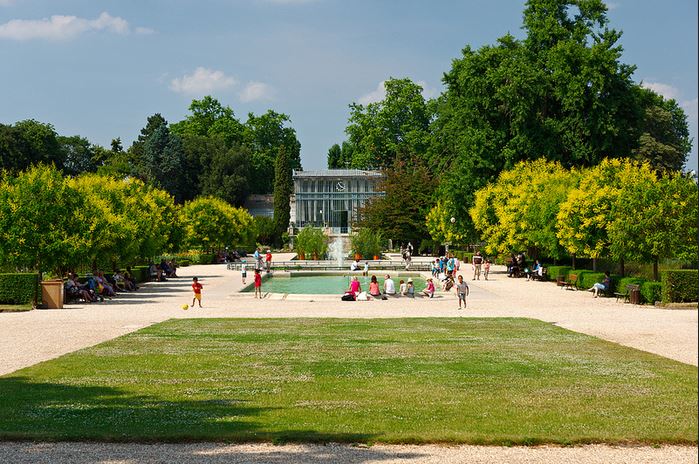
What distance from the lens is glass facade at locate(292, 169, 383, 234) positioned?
356 ft

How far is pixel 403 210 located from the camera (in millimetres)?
81000

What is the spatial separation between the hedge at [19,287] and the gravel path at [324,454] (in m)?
19.6

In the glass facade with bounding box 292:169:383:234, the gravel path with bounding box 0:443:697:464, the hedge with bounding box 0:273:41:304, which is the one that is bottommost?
the gravel path with bounding box 0:443:697:464

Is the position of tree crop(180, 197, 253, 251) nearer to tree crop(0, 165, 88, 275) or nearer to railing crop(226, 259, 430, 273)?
railing crop(226, 259, 430, 273)

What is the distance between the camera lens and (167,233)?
173 feet

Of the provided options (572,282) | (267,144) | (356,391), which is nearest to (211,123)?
(267,144)

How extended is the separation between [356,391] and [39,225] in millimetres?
20738

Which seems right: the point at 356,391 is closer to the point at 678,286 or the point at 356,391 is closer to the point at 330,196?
the point at 678,286

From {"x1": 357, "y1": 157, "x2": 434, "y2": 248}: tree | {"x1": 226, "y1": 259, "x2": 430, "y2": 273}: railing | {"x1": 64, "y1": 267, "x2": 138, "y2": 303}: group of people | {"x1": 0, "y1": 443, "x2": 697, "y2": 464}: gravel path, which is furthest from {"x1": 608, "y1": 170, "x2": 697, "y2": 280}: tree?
{"x1": 357, "y1": 157, "x2": 434, "y2": 248}: tree

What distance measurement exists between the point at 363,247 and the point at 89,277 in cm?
3441

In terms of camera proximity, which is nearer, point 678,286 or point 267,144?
point 678,286

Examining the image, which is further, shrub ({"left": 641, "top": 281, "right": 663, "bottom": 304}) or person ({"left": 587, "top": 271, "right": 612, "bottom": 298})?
person ({"left": 587, "top": 271, "right": 612, "bottom": 298})

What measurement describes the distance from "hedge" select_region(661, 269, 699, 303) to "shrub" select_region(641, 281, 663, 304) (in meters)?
0.57

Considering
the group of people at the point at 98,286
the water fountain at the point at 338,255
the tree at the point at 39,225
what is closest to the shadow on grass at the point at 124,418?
the tree at the point at 39,225
